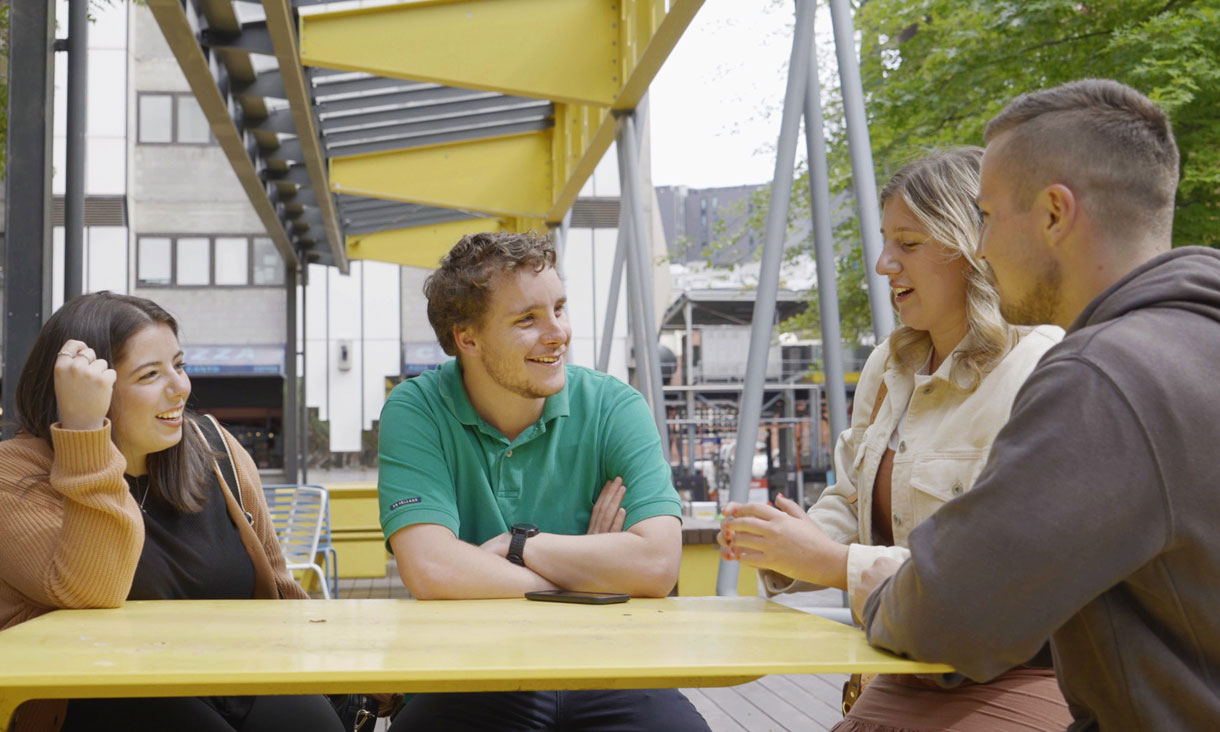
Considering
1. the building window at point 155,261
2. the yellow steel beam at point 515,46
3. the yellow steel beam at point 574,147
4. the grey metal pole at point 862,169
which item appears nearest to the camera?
the grey metal pole at point 862,169

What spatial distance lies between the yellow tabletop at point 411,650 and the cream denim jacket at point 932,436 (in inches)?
12.9

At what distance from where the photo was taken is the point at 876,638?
59.3 inches

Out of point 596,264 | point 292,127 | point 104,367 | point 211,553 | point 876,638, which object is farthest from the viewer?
point 596,264

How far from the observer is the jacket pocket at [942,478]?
2.05 metres

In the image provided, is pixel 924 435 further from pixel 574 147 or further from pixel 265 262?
pixel 265 262

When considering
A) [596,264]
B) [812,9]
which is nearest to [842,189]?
[596,264]

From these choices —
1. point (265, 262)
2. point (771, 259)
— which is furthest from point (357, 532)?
point (265, 262)

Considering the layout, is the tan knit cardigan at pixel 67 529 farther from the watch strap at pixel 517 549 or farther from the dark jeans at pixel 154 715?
the watch strap at pixel 517 549

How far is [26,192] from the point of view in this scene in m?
3.26

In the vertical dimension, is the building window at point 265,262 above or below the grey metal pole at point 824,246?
above

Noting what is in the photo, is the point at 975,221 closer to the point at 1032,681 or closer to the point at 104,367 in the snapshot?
the point at 1032,681

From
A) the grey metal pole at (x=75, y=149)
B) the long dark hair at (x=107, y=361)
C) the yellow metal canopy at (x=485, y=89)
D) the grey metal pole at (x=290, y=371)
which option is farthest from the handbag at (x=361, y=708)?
the grey metal pole at (x=290, y=371)

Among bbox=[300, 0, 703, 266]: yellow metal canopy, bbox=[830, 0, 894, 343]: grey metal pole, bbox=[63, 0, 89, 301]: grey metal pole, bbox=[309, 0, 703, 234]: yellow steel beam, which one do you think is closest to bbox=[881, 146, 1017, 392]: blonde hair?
bbox=[830, 0, 894, 343]: grey metal pole

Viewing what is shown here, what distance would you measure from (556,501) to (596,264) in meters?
21.7
